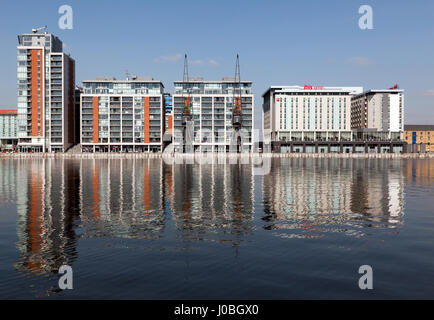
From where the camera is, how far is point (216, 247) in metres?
29.5

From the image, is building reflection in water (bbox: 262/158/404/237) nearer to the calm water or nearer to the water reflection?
the water reflection

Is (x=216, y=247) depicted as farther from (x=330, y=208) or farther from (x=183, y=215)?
(x=330, y=208)

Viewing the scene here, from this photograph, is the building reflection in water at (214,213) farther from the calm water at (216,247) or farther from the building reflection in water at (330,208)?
the building reflection in water at (330,208)

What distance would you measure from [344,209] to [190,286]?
31543 mm

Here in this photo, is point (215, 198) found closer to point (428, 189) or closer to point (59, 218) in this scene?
point (59, 218)

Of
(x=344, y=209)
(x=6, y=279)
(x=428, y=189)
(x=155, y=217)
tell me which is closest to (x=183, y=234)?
(x=155, y=217)

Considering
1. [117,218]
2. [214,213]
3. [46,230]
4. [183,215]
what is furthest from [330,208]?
[46,230]

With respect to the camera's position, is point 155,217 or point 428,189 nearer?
point 155,217

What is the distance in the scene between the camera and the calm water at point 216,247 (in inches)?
840

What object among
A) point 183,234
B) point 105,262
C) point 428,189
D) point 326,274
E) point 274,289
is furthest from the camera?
point 428,189

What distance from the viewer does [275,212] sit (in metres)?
45.5

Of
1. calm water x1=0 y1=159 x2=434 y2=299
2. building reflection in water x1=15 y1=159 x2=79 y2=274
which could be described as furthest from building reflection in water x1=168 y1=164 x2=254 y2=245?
building reflection in water x1=15 y1=159 x2=79 y2=274

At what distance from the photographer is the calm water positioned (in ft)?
70.0
